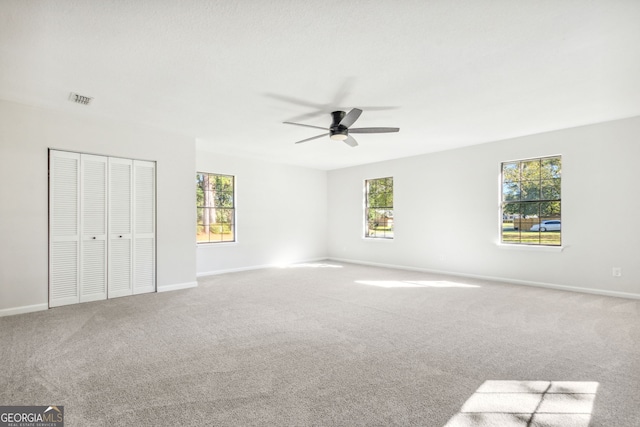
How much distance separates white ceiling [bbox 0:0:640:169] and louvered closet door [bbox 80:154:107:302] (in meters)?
0.82

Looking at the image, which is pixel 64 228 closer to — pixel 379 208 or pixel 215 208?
pixel 215 208

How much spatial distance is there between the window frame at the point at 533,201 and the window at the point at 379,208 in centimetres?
243

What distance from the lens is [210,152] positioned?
6605 mm

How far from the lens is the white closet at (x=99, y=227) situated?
420 centimetres

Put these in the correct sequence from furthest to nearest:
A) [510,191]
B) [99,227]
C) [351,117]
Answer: [510,191] < [99,227] < [351,117]

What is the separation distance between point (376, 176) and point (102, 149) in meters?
5.60

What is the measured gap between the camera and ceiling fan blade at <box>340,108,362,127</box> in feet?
11.5

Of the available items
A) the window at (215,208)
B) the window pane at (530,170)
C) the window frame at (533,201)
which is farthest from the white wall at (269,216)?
the window pane at (530,170)

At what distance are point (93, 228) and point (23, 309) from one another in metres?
1.22

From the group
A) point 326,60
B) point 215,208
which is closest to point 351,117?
point 326,60

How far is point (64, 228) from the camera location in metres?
4.23

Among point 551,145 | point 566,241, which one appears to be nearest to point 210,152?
point 551,145

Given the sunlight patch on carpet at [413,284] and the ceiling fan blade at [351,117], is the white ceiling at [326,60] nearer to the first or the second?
the ceiling fan blade at [351,117]

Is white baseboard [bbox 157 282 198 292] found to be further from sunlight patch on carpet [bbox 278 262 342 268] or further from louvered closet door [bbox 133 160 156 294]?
sunlight patch on carpet [bbox 278 262 342 268]
